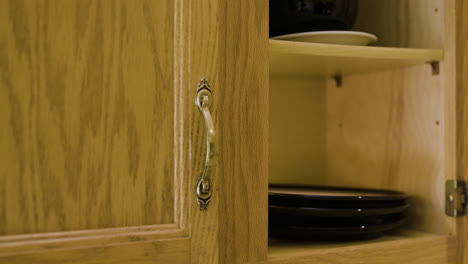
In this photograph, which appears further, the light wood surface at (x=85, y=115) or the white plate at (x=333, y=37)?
the white plate at (x=333, y=37)

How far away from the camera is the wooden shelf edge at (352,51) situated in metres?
0.81

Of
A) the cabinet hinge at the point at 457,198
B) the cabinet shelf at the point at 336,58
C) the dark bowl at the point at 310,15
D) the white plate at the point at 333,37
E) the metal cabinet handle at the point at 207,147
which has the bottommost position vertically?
the cabinet hinge at the point at 457,198

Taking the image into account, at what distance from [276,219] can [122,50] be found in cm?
39

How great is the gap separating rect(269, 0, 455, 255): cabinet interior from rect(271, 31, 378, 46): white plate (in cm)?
13

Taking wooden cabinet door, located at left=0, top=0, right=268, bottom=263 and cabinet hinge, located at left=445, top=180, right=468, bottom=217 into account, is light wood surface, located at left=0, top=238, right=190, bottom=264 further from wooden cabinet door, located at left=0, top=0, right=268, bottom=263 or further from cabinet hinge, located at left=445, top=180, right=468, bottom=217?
cabinet hinge, located at left=445, top=180, right=468, bottom=217

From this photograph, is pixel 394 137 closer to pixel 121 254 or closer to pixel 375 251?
pixel 375 251

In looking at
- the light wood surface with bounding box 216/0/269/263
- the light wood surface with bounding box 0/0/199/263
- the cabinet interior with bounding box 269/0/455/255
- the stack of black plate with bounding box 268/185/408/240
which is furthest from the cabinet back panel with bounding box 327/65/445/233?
the light wood surface with bounding box 0/0/199/263

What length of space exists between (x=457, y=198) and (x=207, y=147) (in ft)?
1.59

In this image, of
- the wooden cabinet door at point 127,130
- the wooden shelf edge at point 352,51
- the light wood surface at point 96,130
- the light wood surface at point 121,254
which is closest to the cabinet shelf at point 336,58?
the wooden shelf edge at point 352,51

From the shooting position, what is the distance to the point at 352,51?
0.87m

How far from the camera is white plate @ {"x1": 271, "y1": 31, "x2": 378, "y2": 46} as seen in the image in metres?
0.92

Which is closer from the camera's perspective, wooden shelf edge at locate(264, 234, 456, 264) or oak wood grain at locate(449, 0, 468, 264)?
wooden shelf edge at locate(264, 234, 456, 264)

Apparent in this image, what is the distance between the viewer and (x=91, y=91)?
628 millimetres

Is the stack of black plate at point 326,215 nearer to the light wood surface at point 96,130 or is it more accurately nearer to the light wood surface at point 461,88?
the light wood surface at point 461,88
